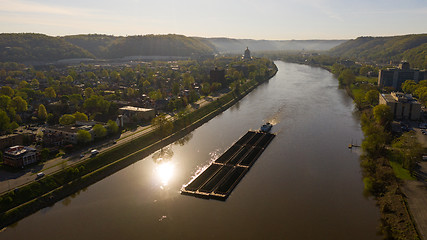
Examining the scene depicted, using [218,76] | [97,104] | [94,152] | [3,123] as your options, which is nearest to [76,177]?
[94,152]

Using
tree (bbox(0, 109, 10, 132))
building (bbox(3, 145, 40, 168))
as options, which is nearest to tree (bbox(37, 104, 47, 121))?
tree (bbox(0, 109, 10, 132))

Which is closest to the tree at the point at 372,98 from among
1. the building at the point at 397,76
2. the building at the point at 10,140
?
the building at the point at 397,76

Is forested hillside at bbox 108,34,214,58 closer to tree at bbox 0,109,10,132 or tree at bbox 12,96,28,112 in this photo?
tree at bbox 12,96,28,112

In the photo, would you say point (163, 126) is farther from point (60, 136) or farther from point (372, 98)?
point (372, 98)

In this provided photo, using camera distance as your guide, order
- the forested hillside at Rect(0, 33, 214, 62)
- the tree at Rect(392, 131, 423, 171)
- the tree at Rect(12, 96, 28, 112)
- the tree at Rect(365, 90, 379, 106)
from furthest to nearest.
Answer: the forested hillside at Rect(0, 33, 214, 62), the tree at Rect(365, 90, 379, 106), the tree at Rect(12, 96, 28, 112), the tree at Rect(392, 131, 423, 171)

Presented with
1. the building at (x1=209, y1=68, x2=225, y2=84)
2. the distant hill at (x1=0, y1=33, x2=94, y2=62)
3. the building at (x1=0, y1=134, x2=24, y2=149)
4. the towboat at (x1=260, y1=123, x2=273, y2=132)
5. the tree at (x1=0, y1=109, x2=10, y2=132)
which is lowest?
the towboat at (x1=260, y1=123, x2=273, y2=132)

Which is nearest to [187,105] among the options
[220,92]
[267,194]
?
[220,92]

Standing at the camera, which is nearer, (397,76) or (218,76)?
(397,76)
